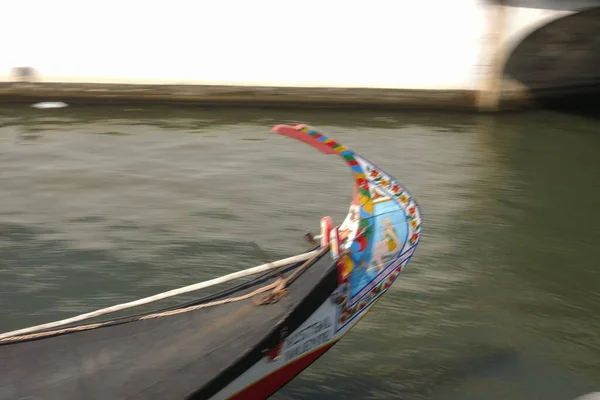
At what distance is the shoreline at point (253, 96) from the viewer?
1085cm

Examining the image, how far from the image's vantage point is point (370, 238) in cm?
382

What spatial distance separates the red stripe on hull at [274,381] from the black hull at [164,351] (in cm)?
16

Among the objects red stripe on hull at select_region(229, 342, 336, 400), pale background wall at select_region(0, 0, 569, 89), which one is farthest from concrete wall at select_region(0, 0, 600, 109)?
red stripe on hull at select_region(229, 342, 336, 400)

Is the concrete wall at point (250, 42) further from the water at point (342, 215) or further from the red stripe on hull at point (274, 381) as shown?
the red stripe on hull at point (274, 381)

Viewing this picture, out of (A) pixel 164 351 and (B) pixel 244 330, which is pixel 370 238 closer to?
(B) pixel 244 330

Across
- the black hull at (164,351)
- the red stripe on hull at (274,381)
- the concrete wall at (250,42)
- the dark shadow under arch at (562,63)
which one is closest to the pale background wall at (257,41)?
the concrete wall at (250,42)

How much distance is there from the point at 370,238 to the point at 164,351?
118 cm

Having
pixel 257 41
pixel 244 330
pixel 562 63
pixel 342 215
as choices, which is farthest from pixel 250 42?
pixel 244 330

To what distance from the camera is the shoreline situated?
10852 mm

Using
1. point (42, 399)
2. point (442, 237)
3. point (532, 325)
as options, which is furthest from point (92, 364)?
point (442, 237)

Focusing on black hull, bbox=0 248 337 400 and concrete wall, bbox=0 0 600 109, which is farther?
concrete wall, bbox=0 0 600 109

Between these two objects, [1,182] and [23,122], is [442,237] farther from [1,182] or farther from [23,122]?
[23,122]

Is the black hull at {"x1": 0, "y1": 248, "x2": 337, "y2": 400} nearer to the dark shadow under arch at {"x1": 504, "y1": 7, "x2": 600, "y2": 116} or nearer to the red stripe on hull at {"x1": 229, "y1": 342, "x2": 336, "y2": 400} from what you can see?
the red stripe on hull at {"x1": 229, "y1": 342, "x2": 336, "y2": 400}

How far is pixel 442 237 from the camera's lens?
22.0 ft
